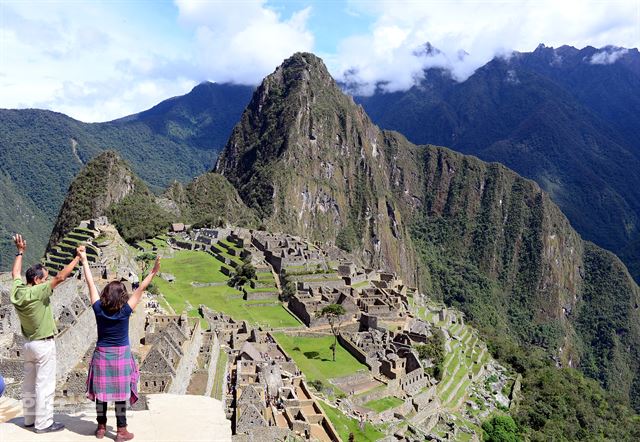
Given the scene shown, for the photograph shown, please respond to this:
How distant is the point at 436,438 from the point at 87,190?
85.9 metres

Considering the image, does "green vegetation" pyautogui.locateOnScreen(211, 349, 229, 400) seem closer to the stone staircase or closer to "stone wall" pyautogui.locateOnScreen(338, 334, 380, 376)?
"stone wall" pyautogui.locateOnScreen(338, 334, 380, 376)

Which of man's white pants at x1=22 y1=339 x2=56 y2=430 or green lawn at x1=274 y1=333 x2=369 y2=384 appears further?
green lawn at x1=274 y1=333 x2=369 y2=384

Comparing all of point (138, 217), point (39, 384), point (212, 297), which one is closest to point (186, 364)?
point (39, 384)

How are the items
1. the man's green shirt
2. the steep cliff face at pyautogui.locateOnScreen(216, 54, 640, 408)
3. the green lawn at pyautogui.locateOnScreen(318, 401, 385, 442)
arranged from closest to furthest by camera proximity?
the man's green shirt < the green lawn at pyautogui.locateOnScreen(318, 401, 385, 442) < the steep cliff face at pyautogui.locateOnScreen(216, 54, 640, 408)

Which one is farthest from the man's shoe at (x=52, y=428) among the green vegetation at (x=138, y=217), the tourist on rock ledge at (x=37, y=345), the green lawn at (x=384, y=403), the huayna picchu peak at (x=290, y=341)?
the green vegetation at (x=138, y=217)

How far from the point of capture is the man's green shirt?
25.7 feet

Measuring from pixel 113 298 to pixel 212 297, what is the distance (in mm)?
39201

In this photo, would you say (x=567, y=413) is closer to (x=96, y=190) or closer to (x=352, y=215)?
(x=96, y=190)

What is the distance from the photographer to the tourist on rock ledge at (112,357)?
26.2ft

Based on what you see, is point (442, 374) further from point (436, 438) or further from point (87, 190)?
point (87, 190)

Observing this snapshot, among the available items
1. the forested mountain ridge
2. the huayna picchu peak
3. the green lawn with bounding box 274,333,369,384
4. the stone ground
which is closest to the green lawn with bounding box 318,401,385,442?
the huayna picchu peak

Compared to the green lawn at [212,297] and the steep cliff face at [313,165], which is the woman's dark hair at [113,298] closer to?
the green lawn at [212,297]

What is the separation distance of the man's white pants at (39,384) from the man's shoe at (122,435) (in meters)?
1.04

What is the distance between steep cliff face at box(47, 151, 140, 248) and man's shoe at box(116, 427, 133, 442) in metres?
88.1
